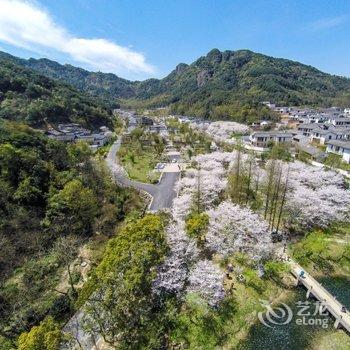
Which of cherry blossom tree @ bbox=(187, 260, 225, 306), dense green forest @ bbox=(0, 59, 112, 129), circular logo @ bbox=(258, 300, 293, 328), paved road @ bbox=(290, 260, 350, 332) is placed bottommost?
circular logo @ bbox=(258, 300, 293, 328)

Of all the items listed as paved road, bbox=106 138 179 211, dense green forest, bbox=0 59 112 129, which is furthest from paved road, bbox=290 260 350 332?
dense green forest, bbox=0 59 112 129

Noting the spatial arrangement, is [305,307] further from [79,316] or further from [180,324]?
[79,316]

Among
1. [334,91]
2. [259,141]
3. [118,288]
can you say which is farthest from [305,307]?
[334,91]

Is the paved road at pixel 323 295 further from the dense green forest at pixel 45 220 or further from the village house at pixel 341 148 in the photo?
the village house at pixel 341 148

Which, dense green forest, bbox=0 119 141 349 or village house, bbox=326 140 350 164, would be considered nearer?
dense green forest, bbox=0 119 141 349

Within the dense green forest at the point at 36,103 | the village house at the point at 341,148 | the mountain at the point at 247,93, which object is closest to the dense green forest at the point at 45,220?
the dense green forest at the point at 36,103

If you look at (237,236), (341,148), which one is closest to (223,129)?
(341,148)

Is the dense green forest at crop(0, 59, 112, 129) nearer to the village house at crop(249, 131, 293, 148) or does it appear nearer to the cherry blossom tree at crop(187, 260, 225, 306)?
the village house at crop(249, 131, 293, 148)
